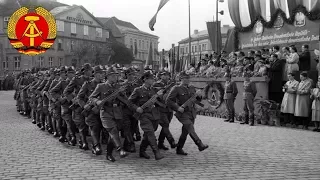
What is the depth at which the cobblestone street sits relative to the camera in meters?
7.20

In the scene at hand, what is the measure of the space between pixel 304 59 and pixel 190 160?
8.29 metres

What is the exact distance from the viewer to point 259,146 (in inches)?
398

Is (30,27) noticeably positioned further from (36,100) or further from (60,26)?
(60,26)

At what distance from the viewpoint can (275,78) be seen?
Result: 50.0 ft

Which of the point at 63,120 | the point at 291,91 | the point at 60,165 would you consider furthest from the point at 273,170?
the point at 291,91

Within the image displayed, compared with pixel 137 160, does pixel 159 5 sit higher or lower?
higher

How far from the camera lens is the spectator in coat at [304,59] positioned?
14874mm

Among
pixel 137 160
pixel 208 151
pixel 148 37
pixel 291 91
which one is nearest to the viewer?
pixel 137 160

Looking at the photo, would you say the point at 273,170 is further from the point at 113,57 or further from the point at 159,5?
the point at 113,57

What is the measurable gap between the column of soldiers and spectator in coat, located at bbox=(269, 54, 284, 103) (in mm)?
5158

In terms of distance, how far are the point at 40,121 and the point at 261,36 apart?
34.7ft

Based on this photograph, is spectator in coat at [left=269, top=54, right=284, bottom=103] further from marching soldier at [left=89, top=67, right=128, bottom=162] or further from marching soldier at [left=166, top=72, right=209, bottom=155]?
marching soldier at [left=89, top=67, right=128, bottom=162]

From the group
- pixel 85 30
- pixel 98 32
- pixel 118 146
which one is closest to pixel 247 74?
pixel 118 146

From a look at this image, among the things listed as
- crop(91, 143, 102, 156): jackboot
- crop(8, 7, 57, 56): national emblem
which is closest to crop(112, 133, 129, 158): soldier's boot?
crop(91, 143, 102, 156): jackboot
